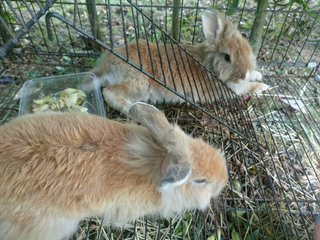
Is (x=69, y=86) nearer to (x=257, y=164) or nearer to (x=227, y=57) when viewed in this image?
(x=227, y=57)

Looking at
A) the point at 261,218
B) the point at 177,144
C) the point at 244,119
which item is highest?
the point at 177,144

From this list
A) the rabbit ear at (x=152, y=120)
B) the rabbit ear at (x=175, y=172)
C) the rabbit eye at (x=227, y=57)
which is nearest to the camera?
the rabbit ear at (x=175, y=172)

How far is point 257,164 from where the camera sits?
2.27m

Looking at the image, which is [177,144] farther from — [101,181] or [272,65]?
[272,65]

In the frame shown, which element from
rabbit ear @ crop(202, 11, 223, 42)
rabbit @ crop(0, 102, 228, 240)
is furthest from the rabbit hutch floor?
rabbit ear @ crop(202, 11, 223, 42)

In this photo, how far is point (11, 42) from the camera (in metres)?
1.37

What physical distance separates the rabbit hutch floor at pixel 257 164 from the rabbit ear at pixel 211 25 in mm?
600

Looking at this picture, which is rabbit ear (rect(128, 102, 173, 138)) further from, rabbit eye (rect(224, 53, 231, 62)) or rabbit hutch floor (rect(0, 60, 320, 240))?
rabbit eye (rect(224, 53, 231, 62))

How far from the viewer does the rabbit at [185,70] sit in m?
2.55

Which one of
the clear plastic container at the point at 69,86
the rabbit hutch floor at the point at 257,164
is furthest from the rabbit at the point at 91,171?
the clear plastic container at the point at 69,86

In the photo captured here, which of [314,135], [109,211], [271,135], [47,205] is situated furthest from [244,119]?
[47,205]

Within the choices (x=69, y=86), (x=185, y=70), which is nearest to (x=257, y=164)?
(x=185, y=70)

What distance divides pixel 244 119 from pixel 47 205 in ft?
5.43

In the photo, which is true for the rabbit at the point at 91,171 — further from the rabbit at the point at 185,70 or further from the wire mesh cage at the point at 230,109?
the rabbit at the point at 185,70
